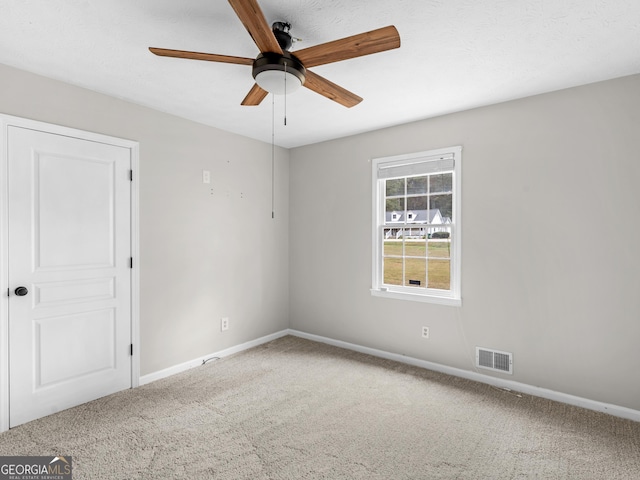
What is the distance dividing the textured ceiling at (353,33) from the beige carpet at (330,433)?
2562mm

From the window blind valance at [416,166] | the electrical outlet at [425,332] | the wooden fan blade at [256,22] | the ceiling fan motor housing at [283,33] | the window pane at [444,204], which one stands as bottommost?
the electrical outlet at [425,332]

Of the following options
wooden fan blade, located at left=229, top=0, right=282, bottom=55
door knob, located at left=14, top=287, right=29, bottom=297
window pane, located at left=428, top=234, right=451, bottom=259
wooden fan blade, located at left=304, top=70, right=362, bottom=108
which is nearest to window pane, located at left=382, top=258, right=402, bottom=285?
window pane, located at left=428, top=234, right=451, bottom=259

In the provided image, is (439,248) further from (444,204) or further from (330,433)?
(330,433)

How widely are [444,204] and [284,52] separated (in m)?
2.32

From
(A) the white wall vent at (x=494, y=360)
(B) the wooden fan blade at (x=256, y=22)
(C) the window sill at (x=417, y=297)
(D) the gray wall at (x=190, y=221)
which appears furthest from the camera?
(C) the window sill at (x=417, y=297)

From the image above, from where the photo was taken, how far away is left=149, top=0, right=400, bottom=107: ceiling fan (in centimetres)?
155

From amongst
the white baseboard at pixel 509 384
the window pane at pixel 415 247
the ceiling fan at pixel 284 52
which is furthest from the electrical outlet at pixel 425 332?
the ceiling fan at pixel 284 52

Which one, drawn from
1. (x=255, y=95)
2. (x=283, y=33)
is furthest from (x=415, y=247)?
(x=283, y=33)

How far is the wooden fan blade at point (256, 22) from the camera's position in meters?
1.41

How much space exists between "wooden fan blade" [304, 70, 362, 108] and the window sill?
2098mm

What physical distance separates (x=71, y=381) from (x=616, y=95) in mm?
4781

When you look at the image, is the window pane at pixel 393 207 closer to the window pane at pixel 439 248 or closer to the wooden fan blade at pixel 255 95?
the window pane at pixel 439 248

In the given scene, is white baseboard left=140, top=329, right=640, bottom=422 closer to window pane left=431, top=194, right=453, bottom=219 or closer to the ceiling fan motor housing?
window pane left=431, top=194, right=453, bottom=219

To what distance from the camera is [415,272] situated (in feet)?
12.3
